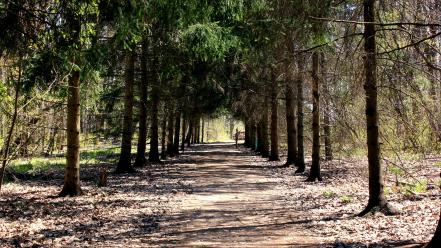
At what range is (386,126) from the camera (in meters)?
10.2

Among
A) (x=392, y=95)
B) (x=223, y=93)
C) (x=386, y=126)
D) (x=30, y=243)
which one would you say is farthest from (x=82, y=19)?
(x=223, y=93)

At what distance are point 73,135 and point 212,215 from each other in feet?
15.1

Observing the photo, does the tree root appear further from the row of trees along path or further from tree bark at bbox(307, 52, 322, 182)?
tree bark at bbox(307, 52, 322, 182)

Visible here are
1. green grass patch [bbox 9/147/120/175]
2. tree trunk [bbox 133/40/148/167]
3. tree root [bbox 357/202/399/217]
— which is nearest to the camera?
tree root [bbox 357/202/399/217]

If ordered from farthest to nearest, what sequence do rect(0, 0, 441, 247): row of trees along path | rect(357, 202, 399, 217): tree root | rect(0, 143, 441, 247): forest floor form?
rect(357, 202, 399, 217): tree root → rect(0, 143, 441, 247): forest floor → rect(0, 0, 441, 247): row of trees along path

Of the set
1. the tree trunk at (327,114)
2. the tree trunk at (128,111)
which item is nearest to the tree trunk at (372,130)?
the tree trunk at (327,114)

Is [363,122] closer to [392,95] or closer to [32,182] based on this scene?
[392,95]

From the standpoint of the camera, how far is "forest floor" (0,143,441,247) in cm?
762

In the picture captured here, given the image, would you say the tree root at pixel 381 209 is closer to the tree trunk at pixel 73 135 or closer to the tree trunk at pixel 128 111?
the tree trunk at pixel 73 135

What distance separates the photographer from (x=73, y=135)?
39.6 ft

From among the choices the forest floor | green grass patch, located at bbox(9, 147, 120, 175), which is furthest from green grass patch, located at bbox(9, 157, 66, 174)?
the forest floor

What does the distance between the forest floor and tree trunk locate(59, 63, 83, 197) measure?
468mm

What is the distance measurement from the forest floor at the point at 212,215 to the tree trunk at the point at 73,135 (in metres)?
0.47

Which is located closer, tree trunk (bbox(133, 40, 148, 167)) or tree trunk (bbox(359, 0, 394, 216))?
tree trunk (bbox(359, 0, 394, 216))
